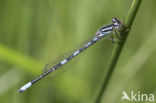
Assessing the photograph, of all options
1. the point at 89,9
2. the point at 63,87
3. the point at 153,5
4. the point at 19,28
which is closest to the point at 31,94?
the point at 63,87

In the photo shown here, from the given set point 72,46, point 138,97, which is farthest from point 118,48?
point 72,46

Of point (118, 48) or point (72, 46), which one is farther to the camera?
point (72, 46)

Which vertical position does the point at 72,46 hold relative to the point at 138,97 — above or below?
above

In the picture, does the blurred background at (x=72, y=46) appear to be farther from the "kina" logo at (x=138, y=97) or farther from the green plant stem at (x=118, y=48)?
the green plant stem at (x=118, y=48)

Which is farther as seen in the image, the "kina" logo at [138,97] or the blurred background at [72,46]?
the blurred background at [72,46]

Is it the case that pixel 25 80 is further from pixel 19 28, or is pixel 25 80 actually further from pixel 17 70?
pixel 19 28

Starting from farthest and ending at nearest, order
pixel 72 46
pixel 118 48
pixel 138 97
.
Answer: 1. pixel 72 46
2. pixel 138 97
3. pixel 118 48

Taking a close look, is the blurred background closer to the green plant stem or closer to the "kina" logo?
the "kina" logo

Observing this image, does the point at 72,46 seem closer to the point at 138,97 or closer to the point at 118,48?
the point at 138,97

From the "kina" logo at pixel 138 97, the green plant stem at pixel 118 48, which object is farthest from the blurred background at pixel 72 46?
the green plant stem at pixel 118 48

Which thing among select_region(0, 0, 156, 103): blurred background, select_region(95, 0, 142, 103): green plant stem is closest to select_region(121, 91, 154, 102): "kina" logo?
select_region(0, 0, 156, 103): blurred background
